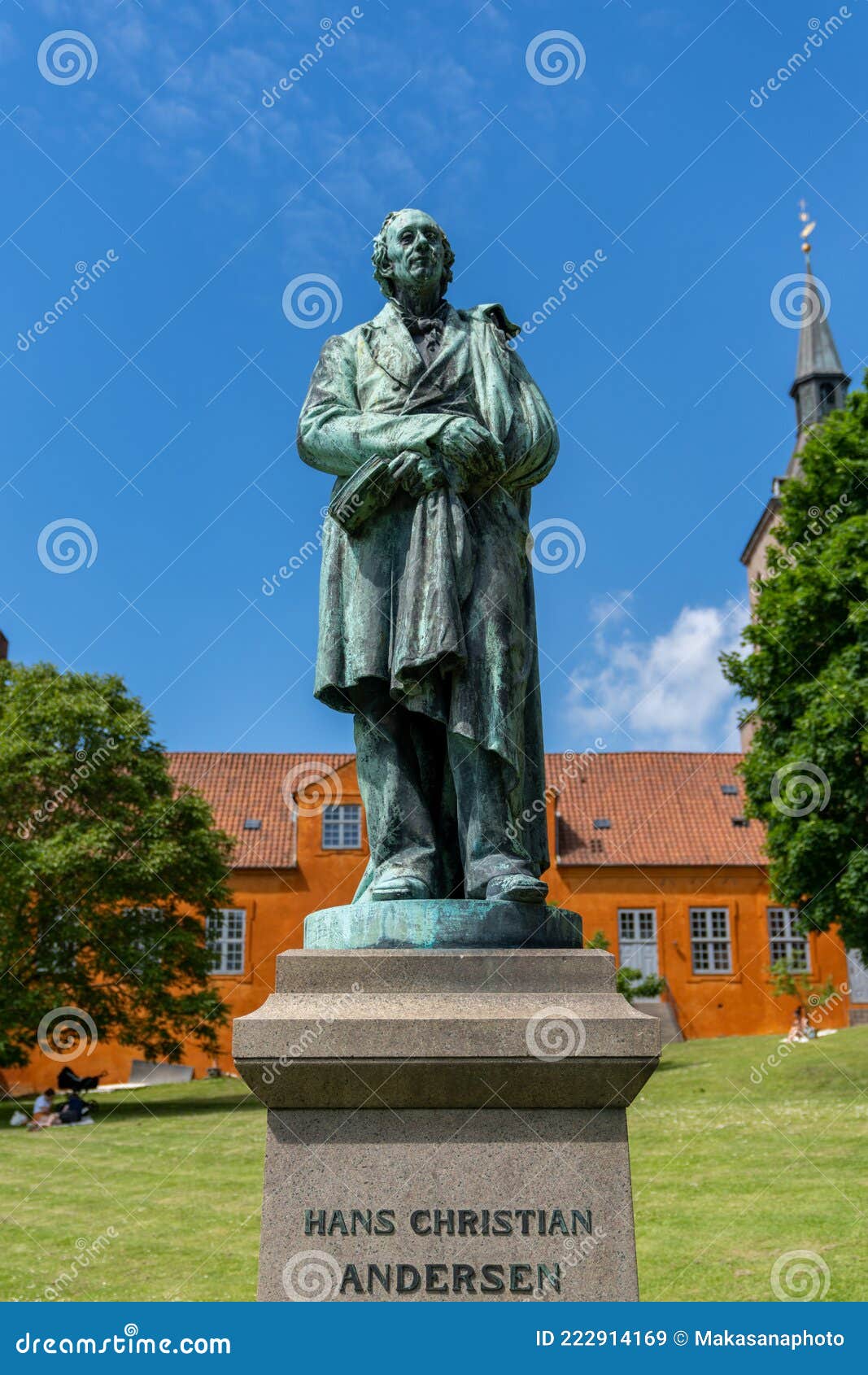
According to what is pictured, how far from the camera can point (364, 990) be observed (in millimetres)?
3740

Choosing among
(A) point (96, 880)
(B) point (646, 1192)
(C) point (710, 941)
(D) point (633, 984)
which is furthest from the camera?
(C) point (710, 941)

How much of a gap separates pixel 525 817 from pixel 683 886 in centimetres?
3932

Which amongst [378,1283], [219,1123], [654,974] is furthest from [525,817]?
[654,974]

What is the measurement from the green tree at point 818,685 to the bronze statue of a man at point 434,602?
16418mm

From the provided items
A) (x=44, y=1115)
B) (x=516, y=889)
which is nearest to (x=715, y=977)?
(x=44, y=1115)

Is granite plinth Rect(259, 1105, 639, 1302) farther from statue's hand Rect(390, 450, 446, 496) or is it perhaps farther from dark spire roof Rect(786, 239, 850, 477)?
dark spire roof Rect(786, 239, 850, 477)

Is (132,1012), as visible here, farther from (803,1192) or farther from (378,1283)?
(378,1283)

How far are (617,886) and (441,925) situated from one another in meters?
39.3

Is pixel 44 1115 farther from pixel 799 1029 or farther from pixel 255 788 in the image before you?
pixel 255 788

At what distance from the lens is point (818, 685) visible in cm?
2106

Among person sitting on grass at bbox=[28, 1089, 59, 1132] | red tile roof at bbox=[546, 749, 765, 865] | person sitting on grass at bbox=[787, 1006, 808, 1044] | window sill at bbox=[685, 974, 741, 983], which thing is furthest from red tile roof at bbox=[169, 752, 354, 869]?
person sitting on grass at bbox=[28, 1089, 59, 1132]

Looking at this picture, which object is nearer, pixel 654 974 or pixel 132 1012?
pixel 132 1012

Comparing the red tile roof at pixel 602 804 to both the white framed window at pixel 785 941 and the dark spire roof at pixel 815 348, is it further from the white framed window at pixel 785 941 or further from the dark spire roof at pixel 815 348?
the dark spire roof at pixel 815 348

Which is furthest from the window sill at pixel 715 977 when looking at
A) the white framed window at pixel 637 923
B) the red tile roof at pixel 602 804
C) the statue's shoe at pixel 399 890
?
the statue's shoe at pixel 399 890
